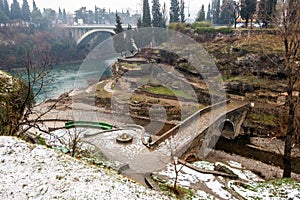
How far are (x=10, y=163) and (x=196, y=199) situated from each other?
4.69 meters

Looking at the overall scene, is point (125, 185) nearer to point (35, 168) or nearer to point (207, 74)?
point (35, 168)

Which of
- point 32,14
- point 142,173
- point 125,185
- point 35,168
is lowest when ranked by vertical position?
point 142,173

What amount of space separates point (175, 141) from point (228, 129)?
26.9 feet

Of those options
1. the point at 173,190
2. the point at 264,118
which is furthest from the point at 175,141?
the point at 264,118

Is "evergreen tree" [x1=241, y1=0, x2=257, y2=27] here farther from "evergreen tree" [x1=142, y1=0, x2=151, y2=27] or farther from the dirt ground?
the dirt ground

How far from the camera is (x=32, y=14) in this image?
236 feet

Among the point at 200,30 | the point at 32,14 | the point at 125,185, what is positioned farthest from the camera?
the point at 32,14

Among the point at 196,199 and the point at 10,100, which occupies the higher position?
the point at 10,100

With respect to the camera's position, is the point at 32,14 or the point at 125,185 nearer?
the point at 125,185

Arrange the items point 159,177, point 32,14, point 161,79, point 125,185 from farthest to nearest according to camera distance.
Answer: point 32,14 → point 161,79 → point 159,177 → point 125,185

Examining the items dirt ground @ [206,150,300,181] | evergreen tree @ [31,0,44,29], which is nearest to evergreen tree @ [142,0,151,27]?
dirt ground @ [206,150,300,181]

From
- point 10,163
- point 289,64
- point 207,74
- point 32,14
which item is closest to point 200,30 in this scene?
point 207,74

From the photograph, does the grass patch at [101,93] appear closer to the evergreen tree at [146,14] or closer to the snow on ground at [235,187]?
the evergreen tree at [146,14]

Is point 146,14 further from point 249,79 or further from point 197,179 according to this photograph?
point 197,179
